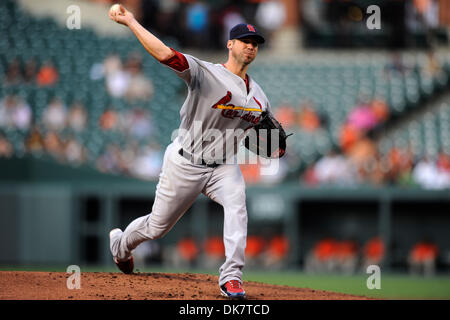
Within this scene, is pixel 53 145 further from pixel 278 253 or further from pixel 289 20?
pixel 289 20

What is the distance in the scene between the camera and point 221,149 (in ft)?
17.0

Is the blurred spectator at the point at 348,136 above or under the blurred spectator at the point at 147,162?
above

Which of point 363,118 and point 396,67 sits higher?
point 396,67

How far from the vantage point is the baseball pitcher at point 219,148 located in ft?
16.4

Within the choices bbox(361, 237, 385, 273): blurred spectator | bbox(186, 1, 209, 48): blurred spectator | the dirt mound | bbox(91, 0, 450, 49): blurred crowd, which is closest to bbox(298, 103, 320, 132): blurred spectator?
bbox(361, 237, 385, 273): blurred spectator

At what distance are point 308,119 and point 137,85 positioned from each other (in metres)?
3.13

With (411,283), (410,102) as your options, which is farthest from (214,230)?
(410,102)

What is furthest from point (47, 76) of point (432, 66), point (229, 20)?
point (432, 66)

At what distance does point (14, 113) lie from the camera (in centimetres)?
1225

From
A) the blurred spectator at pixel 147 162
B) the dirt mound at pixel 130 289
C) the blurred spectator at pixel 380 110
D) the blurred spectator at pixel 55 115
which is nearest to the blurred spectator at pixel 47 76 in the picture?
the blurred spectator at pixel 55 115

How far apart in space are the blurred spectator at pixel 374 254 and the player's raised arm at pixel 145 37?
755 centimetres

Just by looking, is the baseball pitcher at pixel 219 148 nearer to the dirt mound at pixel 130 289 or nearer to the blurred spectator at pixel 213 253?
the dirt mound at pixel 130 289

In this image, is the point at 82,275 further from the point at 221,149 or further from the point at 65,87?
the point at 65,87

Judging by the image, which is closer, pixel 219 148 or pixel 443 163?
pixel 219 148
